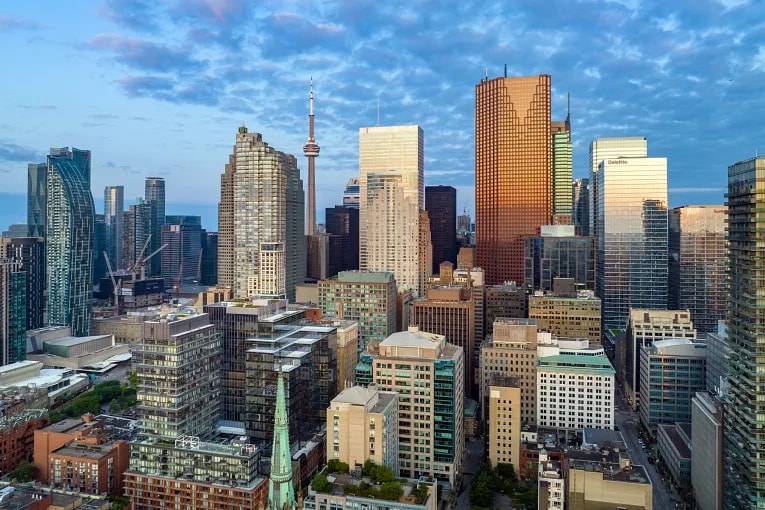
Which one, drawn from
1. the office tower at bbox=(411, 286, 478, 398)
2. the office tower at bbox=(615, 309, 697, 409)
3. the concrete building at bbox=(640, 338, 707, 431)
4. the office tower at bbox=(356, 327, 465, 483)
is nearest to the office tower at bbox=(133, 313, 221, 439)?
the office tower at bbox=(356, 327, 465, 483)

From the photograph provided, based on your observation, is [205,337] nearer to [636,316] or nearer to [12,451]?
[12,451]

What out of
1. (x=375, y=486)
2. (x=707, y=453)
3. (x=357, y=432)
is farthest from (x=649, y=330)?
(x=375, y=486)

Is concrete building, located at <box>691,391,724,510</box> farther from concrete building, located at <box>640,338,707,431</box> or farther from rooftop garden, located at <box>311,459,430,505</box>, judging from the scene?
rooftop garden, located at <box>311,459,430,505</box>

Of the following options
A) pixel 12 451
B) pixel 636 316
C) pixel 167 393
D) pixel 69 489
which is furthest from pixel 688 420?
pixel 12 451

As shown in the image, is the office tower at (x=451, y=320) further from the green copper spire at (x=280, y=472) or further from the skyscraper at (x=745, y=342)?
the green copper spire at (x=280, y=472)

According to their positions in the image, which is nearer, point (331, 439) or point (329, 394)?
point (331, 439)
